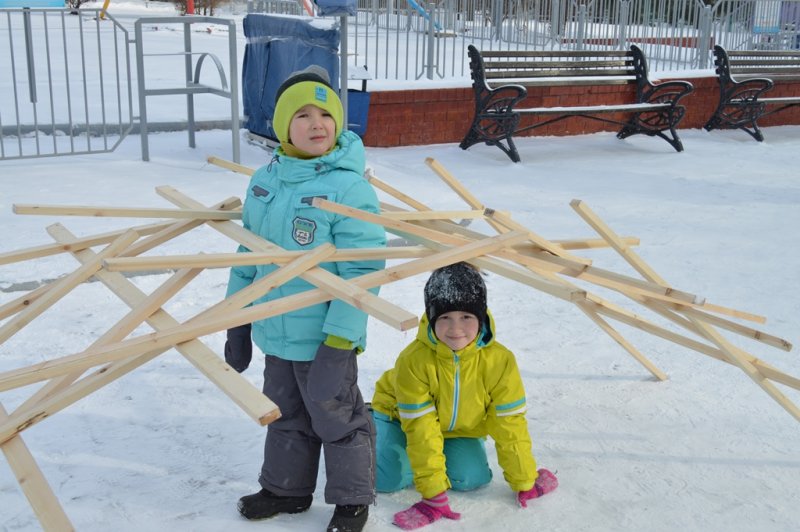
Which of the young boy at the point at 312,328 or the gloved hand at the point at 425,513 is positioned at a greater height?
the young boy at the point at 312,328

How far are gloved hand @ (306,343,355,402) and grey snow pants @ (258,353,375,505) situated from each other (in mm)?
104

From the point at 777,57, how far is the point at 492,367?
1024 cm

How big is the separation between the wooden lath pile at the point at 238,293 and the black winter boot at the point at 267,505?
1.88 ft

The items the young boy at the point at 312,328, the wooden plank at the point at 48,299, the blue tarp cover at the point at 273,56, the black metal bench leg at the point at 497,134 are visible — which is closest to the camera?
the wooden plank at the point at 48,299

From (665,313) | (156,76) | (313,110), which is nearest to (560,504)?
(665,313)

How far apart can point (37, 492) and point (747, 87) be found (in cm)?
1027

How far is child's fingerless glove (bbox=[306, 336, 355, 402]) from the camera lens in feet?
8.11

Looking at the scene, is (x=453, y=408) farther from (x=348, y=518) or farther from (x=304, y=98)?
(x=304, y=98)

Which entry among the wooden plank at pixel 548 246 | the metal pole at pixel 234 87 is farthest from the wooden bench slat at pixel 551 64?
the wooden plank at pixel 548 246

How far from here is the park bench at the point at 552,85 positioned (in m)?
8.57

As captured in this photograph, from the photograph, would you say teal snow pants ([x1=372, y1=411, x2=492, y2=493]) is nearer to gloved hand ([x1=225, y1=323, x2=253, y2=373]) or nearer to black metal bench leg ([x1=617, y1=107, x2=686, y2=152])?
gloved hand ([x1=225, y1=323, x2=253, y2=373])

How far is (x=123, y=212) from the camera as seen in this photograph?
8.90 ft

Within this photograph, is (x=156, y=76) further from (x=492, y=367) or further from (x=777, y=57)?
(x=492, y=367)

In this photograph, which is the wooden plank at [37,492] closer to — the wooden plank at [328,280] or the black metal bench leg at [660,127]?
the wooden plank at [328,280]
